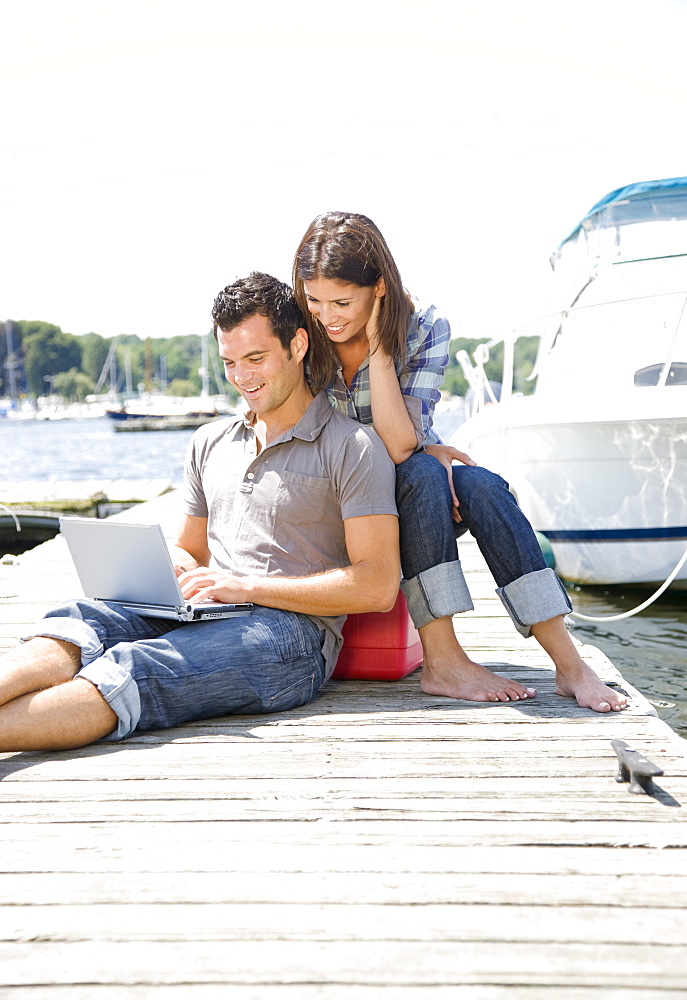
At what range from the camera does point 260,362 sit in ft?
10.1

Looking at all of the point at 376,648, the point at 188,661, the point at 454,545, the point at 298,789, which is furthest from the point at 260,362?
the point at 298,789

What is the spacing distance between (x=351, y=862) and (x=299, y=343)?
5.73ft

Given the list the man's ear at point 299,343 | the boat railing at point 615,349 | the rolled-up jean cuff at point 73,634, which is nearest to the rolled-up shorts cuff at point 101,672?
the rolled-up jean cuff at point 73,634

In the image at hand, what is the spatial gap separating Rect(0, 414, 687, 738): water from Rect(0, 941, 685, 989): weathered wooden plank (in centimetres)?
327

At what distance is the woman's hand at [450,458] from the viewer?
125 inches

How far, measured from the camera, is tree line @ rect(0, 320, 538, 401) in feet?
307

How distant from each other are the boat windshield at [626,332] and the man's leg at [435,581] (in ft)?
14.0

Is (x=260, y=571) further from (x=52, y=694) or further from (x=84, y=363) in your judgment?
(x=84, y=363)

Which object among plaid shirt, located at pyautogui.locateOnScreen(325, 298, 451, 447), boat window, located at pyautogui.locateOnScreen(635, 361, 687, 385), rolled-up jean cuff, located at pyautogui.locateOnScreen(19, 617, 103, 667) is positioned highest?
plaid shirt, located at pyautogui.locateOnScreen(325, 298, 451, 447)

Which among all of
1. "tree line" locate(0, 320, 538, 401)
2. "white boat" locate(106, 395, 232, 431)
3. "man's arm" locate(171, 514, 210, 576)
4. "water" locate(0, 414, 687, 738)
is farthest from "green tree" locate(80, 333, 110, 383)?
"man's arm" locate(171, 514, 210, 576)

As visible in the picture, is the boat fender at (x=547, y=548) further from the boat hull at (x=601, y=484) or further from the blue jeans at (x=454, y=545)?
the blue jeans at (x=454, y=545)

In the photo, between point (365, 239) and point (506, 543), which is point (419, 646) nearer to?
point (506, 543)

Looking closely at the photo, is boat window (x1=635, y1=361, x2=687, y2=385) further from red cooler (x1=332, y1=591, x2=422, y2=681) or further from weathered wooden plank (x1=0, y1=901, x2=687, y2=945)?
Result: weathered wooden plank (x1=0, y1=901, x2=687, y2=945)

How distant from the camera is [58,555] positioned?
6.89 metres
